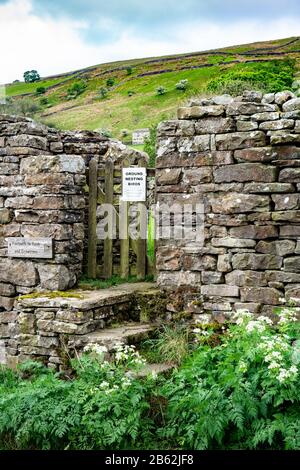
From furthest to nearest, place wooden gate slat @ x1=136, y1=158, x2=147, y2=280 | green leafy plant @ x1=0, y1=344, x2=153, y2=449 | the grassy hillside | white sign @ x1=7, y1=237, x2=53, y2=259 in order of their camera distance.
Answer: the grassy hillside → wooden gate slat @ x1=136, y1=158, x2=147, y2=280 → white sign @ x1=7, y1=237, x2=53, y2=259 → green leafy plant @ x1=0, y1=344, x2=153, y2=449

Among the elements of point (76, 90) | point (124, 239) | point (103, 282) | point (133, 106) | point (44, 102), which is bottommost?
point (103, 282)

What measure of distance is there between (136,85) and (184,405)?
159 ft

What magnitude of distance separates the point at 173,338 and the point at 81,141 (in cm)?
375

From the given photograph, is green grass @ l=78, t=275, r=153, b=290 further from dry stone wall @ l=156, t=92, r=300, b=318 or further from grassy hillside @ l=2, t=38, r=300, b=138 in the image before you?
grassy hillside @ l=2, t=38, r=300, b=138

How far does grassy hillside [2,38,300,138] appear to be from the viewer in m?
37.6

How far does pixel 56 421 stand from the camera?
17.0 feet

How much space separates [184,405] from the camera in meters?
5.08

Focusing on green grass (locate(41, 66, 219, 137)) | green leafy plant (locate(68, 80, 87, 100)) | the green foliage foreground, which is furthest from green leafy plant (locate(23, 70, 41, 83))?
the green foliage foreground

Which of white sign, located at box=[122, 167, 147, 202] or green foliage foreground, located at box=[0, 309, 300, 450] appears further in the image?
white sign, located at box=[122, 167, 147, 202]

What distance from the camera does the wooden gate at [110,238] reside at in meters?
8.20

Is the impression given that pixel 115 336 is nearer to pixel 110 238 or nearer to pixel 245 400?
pixel 110 238

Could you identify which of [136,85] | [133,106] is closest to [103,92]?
[136,85]

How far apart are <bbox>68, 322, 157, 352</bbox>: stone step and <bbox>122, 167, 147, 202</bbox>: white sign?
6.01ft
